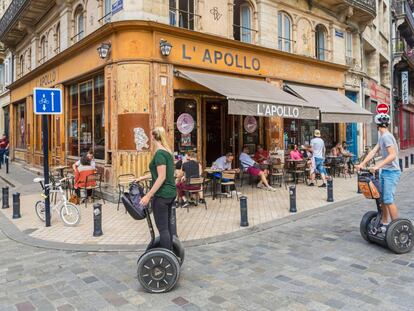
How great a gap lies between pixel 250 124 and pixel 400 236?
7.84 m

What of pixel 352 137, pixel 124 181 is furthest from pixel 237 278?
pixel 352 137

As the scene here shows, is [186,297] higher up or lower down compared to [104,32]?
lower down

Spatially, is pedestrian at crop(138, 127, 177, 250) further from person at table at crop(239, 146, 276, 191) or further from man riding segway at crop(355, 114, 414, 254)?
person at table at crop(239, 146, 276, 191)

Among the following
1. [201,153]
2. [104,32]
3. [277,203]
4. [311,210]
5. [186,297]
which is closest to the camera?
[186,297]

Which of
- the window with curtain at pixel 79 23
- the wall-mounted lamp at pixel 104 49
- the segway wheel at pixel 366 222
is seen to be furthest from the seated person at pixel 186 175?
the window with curtain at pixel 79 23

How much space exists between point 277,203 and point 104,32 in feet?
20.8

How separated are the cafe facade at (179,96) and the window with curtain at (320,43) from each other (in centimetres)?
65

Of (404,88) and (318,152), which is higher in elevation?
(404,88)

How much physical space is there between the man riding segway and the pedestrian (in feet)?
9.04

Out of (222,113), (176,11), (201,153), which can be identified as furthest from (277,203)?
(176,11)

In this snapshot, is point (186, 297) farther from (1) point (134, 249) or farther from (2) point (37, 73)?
(2) point (37, 73)

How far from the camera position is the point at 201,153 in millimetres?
10984

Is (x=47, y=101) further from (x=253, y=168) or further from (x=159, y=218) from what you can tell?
(x=253, y=168)

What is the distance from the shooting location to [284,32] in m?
13.3
